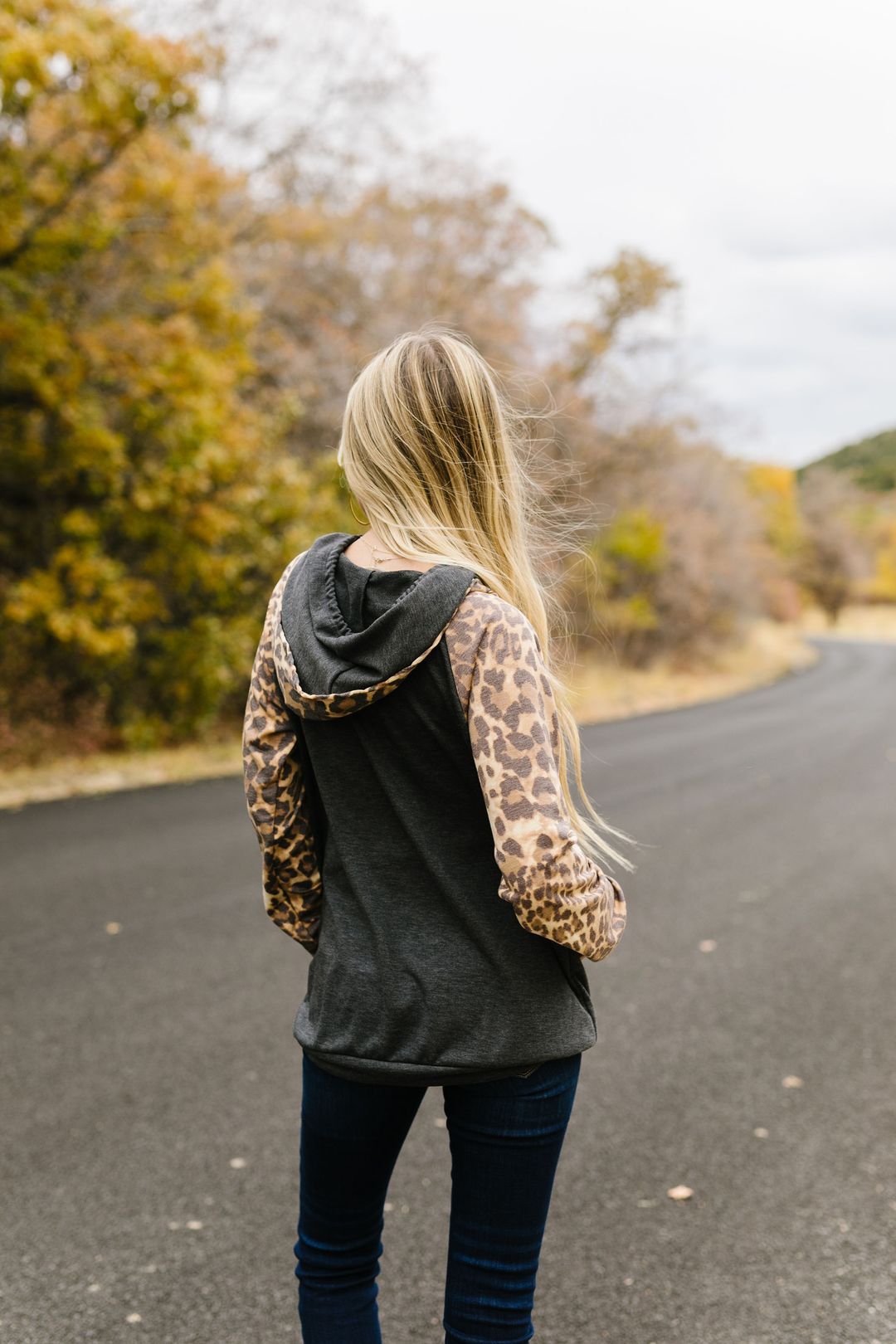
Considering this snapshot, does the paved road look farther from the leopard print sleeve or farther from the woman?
the leopard print sleeve

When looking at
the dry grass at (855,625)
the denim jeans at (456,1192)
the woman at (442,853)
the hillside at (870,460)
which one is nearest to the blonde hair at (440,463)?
the woman at (442,853)

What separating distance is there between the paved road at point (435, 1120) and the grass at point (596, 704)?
4.78ft

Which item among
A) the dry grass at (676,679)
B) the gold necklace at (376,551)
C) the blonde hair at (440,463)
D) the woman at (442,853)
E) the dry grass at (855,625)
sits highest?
the blonde hair at (440,463)

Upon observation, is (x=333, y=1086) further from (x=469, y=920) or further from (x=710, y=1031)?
(x=710, y=1031)

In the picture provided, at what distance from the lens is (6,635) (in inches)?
449

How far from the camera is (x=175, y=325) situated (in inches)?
422

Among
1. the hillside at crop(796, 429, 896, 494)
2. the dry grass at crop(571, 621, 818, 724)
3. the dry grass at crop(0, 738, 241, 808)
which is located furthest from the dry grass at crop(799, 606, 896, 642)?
the hillside at crop(796, 429, 896, 494)

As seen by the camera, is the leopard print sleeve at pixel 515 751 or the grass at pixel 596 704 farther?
the grass at pixel 596 704

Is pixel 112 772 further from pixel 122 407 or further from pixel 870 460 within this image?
pixel 870 460

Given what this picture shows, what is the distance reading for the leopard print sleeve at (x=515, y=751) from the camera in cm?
154

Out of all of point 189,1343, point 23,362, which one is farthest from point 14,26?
point 189,1343

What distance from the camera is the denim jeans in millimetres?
1635

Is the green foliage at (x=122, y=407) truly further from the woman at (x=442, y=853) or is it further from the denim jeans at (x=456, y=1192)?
the denim jeans at (x=456, y=1192)

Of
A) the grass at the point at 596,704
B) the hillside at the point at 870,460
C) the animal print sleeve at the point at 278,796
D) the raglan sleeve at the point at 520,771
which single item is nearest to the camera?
the raglan sleeve at the point at 520,771
